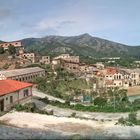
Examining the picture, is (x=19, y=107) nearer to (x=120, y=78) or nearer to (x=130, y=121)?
(x=130, y=121)

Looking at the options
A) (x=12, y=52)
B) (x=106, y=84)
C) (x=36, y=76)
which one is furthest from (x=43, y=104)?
(x=12, y=52)

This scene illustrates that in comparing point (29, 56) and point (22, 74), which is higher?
point (29, 56)

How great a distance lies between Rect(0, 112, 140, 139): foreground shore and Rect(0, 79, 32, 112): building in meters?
2.11

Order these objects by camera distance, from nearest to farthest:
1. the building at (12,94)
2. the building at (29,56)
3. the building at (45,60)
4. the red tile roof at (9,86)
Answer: the building at (12,94)
the red tile roof at (9,86)
the building at (29,56)
the building at (45,60)

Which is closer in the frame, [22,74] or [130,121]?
[130,121]

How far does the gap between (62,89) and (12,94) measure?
3735cm

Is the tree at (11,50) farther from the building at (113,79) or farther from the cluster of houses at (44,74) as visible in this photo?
the building at (113,79)

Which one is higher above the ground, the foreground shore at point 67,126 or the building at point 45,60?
the building at point 45,60

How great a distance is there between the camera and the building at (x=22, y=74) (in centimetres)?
7394

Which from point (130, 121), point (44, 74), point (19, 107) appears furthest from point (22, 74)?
point (130, 121)

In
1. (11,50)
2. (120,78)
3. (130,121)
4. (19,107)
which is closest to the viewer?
(130,121)

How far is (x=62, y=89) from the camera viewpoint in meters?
76.4

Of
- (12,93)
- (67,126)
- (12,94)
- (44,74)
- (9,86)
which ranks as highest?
(9,86)

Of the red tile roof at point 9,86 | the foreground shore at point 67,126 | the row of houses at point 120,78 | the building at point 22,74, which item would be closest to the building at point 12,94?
the red tile roof at point 9,86
